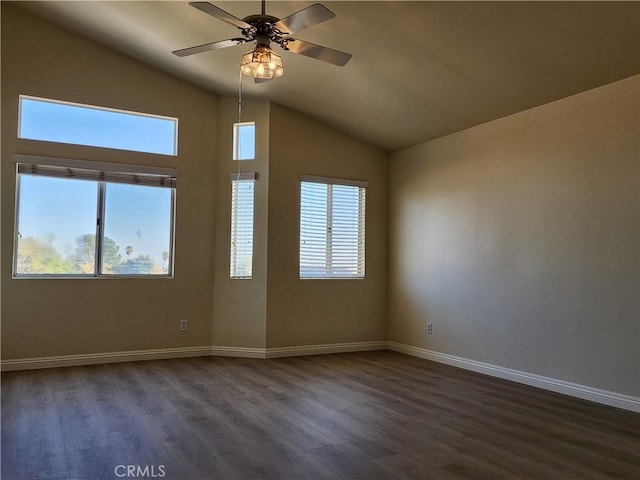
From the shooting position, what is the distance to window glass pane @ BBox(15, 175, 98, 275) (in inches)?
193

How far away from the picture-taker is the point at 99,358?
5.14 meters

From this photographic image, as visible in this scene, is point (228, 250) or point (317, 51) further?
point (228, 250)

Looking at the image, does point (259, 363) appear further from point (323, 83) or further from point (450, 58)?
point (450, 58)

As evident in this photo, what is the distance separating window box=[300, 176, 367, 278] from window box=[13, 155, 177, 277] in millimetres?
1601

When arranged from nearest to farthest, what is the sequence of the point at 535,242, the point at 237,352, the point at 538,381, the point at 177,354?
the point at 538,381, the point at 535,242, the point at 177,354, the point at 237,352

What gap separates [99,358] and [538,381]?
175 inches

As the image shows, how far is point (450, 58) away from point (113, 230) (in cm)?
390

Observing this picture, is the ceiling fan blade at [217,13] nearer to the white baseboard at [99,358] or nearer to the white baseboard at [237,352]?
the white baseboard at [237,352]

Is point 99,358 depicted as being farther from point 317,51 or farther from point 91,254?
point 317,51

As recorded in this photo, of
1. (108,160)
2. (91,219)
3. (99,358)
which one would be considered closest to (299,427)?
(99,358)

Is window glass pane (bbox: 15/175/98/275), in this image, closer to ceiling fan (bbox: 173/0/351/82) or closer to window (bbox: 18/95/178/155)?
window (bbox: 18/95/178/155)

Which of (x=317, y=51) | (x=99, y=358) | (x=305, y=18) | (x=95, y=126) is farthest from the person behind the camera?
(x=95, y=126)

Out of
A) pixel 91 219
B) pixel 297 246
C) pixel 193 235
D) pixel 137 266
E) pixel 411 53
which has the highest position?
pixel 411 53

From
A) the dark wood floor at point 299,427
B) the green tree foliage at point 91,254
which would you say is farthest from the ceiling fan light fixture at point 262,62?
the green tree foliage at point 91,254
